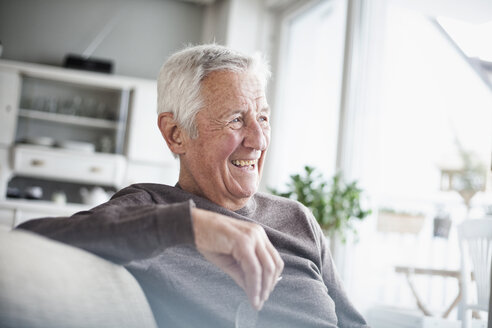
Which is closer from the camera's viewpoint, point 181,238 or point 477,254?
point 181,238

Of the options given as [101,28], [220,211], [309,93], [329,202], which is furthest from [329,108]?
[220,211]

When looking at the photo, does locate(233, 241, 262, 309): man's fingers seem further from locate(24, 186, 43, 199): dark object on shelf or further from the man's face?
locate(24, 186, 43, 199): dark object on shelf

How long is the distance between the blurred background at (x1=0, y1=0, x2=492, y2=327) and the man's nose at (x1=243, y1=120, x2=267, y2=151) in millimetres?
2301

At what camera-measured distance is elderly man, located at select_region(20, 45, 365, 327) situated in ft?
3.30

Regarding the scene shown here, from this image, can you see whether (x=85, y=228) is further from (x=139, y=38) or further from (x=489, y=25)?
(x=139, y=38)

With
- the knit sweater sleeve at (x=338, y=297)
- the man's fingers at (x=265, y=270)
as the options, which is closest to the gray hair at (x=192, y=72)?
the knit sweater sleeve at (x=338, y=297)

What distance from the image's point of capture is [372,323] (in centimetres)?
239

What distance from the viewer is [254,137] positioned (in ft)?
4.05

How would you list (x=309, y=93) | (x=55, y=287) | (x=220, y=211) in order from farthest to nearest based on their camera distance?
(x=309, y=93) → (x=220, y=211) → (x=55, y=287)

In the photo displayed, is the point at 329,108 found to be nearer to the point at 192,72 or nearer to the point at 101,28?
the point at 101,28

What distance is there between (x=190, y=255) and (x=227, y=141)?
0.94ft

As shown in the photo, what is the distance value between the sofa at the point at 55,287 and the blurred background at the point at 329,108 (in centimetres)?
285

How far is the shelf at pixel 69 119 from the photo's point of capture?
186 inches

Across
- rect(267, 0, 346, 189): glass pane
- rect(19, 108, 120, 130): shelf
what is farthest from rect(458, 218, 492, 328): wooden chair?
rect(19, 108, 120, 130): shelf
